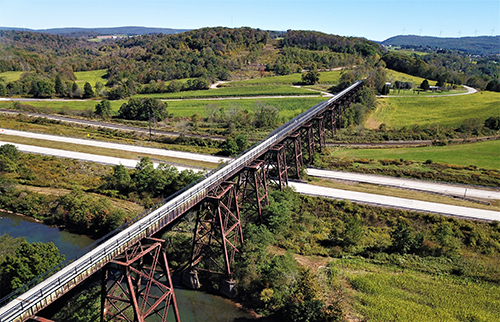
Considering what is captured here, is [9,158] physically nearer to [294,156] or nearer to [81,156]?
[81,156]

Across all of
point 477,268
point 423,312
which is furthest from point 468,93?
point 423,312

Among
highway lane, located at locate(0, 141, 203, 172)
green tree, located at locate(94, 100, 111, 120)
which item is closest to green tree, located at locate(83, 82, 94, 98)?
green tree, located at locate(94, 100, 111, 120)

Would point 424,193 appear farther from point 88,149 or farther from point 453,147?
point 88,149

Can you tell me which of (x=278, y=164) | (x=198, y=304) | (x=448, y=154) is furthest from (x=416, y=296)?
(x=448, y=154)

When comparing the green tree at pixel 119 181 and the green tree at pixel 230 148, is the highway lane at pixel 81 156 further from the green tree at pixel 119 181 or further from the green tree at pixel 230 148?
the green tree at pixel 230 148

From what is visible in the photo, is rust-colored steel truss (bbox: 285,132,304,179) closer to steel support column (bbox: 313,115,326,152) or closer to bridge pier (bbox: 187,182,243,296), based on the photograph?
steel support column (bbox: 313,115,326,152)
